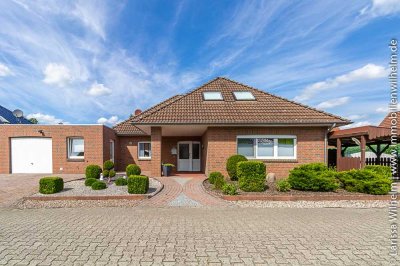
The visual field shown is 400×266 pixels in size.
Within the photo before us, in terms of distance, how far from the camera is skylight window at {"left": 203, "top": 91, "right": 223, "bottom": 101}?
→ 45.2ft

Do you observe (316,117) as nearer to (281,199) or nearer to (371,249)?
(281,199)

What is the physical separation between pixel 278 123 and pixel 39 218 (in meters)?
10.7

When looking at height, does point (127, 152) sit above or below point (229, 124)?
below

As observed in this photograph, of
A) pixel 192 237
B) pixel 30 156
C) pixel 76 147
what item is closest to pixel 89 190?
pixel 192 237

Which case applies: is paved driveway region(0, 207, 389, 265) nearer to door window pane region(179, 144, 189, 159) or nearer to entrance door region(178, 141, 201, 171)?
entrance door region(178, 141, 201, 171)

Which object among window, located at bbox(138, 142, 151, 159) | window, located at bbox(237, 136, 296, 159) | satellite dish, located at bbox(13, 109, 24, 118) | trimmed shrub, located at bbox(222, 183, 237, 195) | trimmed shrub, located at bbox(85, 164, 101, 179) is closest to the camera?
trimmed shrub, located at bbox(222, 183, 237, 195)

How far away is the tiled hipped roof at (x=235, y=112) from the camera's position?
11.6 metres

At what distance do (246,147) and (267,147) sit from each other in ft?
3.90

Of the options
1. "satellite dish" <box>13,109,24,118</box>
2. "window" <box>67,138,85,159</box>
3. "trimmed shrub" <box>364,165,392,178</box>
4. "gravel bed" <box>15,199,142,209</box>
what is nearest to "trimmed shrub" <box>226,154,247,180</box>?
"gravel bed" <box>15,199,142,209</box>

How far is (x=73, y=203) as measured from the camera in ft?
25.2

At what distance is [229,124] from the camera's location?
11.6 m

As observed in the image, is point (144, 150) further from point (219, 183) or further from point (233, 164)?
point (219, 183)

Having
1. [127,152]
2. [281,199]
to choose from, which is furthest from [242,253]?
[127,152]

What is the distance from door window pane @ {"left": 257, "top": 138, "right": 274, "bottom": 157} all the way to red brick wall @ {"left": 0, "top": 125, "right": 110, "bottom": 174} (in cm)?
1065
